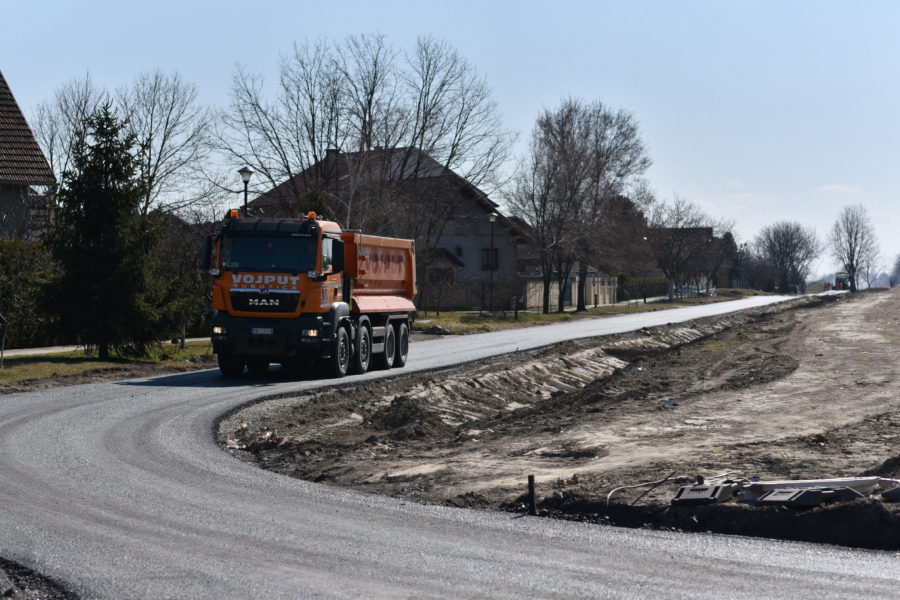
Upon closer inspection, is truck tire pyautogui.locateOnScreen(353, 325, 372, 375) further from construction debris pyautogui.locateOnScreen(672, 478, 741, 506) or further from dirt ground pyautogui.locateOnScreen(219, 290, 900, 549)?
construction debris pyautogui.locateOnScreen(672, 478, 741, 506)

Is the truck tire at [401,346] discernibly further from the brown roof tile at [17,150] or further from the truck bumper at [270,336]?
the brown roof tile at [17,150]

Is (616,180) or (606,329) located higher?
(616,180)

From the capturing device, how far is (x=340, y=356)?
1859cm

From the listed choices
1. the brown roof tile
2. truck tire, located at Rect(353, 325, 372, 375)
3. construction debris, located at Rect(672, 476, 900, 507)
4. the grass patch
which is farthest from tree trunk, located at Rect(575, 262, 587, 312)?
construction debris, located at Rect(672, 476, 900, 507)

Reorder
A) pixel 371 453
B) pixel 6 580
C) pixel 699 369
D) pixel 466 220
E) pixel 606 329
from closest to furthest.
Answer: pixel 6 580, pixel 371 453, pixel 699 369, pixel 606 329, pixel 466 220

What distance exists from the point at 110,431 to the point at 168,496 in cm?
412

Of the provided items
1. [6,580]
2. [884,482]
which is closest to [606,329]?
[884,482]

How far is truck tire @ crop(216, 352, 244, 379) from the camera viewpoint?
719 inches

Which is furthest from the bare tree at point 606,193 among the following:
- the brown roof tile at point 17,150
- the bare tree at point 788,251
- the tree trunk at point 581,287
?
the bare tree at point 788,251

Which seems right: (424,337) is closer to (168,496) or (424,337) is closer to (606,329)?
(606,329)

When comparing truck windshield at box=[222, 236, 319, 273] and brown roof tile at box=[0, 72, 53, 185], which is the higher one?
brown roof tile at box=[0, 72, 53, 185]

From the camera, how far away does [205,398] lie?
15.0m

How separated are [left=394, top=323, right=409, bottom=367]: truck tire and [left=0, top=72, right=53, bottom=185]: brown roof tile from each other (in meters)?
16.5

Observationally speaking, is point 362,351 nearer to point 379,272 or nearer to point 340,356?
point 340,356
